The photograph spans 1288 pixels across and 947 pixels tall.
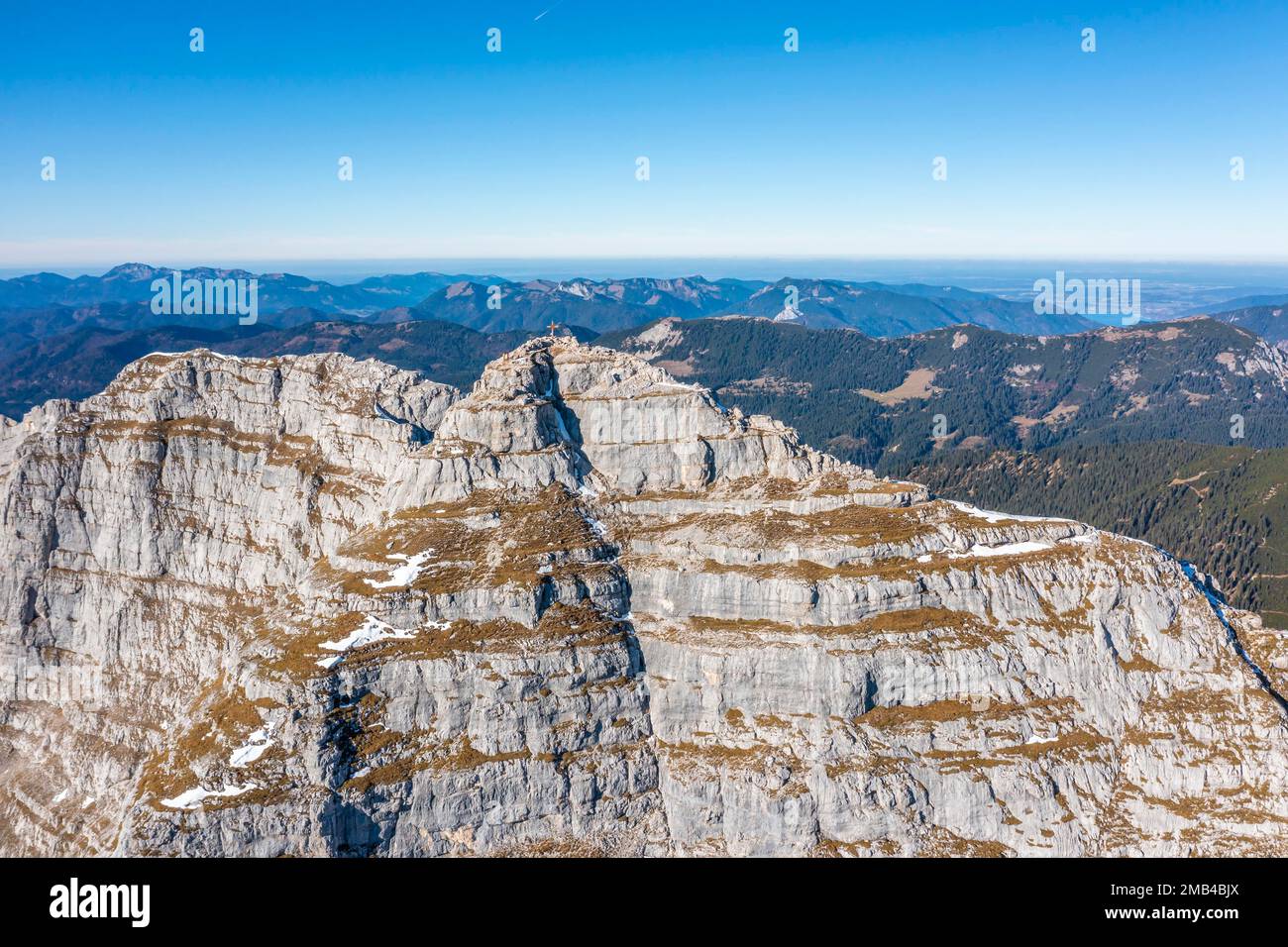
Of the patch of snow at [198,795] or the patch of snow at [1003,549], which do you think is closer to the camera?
the patch of snow at [198,795]

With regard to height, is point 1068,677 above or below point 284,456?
below

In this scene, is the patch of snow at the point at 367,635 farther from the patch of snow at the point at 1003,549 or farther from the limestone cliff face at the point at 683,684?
the patch of snow at the point at 1003,549

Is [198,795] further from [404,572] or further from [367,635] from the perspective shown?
[404,572]

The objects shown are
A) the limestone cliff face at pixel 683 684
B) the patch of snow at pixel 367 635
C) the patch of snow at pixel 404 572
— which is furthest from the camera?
the patch of snow at pixel 404 572

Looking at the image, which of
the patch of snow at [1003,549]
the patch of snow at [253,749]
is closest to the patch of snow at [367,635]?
the patch of snow at [253,749]

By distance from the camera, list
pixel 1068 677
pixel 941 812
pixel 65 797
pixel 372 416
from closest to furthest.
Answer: pixel 941 812, pixel 1068 677, pixel 65 797, pixel 372 416

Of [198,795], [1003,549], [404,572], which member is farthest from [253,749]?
[1003,549]
